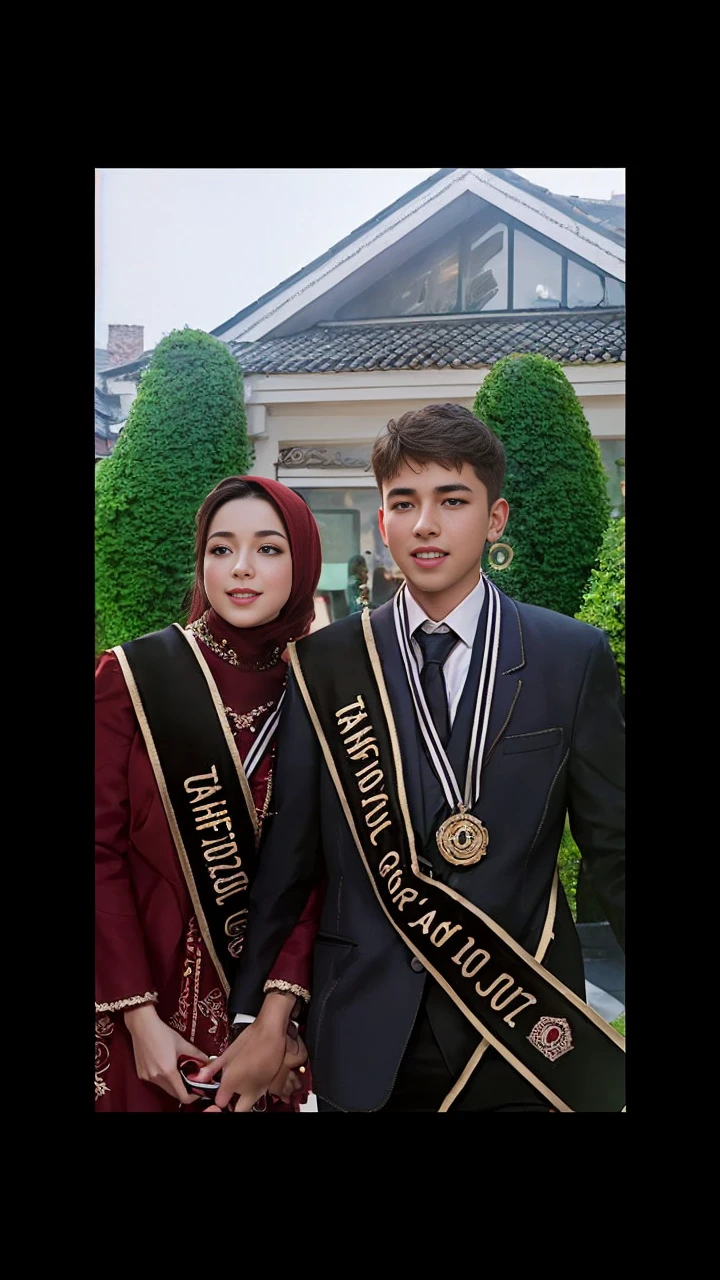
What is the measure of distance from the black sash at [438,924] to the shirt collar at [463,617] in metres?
0.14

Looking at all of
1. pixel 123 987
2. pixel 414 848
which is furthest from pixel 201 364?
pixel 123 987

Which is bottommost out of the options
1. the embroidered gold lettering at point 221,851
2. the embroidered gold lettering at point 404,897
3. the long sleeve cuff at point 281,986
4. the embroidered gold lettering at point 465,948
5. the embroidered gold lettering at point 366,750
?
the long sleeve cuff at point 281,986

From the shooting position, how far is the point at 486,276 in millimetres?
3566

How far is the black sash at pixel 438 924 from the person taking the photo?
3.27 metres

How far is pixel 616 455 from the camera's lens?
3.51 metres

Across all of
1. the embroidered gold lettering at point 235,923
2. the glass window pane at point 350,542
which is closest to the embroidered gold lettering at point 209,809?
the embroidered gold lettering at point 235,923

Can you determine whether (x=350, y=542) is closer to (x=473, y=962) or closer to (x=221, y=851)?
(x=221, y=851)

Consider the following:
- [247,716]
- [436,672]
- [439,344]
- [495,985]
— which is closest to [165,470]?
[247,716]

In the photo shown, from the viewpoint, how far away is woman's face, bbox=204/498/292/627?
3336mm

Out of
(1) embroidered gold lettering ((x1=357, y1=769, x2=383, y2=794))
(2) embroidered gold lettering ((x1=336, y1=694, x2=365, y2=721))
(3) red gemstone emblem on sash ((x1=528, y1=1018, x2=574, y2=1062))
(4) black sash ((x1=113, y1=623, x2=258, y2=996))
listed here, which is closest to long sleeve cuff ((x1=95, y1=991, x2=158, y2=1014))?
(4) black sash ((x1=113, y1=623, x2=258, y2=996))

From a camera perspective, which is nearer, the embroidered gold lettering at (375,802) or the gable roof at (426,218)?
the embroidered gold lettering at (375,802)

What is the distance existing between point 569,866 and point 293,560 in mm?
1232

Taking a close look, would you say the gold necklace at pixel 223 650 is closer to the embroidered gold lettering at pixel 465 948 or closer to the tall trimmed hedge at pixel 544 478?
the tall trimmed hedge at pixel 544 478
